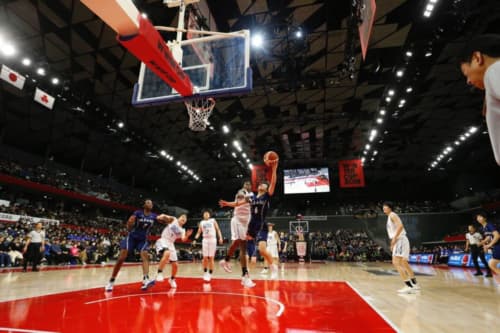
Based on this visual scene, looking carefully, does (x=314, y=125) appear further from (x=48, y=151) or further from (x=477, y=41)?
(x=48, y=151)

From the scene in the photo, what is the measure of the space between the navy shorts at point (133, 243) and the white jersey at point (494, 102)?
5718 mm

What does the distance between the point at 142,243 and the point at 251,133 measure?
47.5ft

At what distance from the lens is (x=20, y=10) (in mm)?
9828

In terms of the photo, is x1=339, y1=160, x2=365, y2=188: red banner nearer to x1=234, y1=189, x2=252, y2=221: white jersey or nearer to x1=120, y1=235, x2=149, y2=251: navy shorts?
x1=234, y1=189, x2=252, y2=221: white jersey

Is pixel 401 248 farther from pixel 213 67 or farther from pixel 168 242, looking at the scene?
pixel 213 67

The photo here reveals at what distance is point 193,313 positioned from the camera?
3629mm

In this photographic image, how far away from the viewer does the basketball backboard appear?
263 inches

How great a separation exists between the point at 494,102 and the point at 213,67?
21.0 ft

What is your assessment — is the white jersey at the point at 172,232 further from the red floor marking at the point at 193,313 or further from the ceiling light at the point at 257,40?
the ceiling light at the point at 257,40

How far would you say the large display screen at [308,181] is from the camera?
21.4 m

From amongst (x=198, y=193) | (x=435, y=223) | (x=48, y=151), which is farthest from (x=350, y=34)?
(x=198, y=193)

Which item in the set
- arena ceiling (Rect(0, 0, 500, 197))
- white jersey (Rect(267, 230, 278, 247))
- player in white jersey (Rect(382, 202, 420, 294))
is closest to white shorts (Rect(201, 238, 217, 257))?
white jersey (Rect(267, 230, 278, 247))

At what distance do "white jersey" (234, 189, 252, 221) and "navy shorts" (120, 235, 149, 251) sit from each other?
76.5 inches

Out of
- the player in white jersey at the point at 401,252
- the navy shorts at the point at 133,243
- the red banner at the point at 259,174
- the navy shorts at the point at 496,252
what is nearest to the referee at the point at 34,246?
the navy shorts at the point at 133,243
